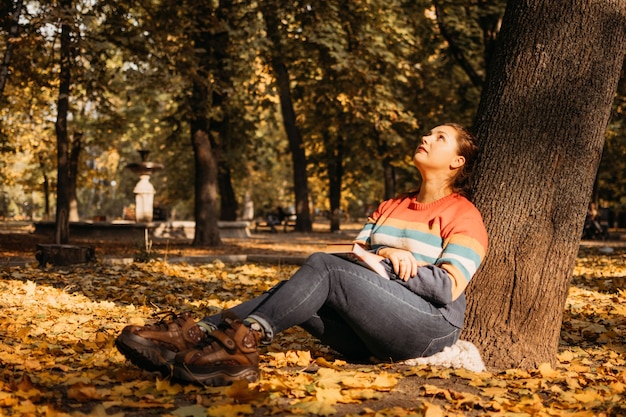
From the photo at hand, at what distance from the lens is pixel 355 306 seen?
12.0ft

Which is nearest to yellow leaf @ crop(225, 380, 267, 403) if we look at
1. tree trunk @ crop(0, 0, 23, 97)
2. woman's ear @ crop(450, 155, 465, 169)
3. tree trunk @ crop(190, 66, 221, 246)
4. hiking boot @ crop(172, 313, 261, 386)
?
hiking boot @ crop(172, 313, 261, 386)

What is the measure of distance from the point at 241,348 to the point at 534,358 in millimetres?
1880

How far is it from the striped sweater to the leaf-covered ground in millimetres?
509

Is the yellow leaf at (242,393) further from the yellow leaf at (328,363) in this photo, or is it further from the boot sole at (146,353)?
the yellow leaf at (328,363)

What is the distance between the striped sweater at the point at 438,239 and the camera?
3666 millimetres

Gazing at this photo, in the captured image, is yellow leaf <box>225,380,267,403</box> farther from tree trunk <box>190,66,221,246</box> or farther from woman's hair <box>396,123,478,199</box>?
tree trunk <box>190,66,221,246</box>

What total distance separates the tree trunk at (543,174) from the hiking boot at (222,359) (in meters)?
1.58

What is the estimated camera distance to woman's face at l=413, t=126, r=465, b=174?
409 cm

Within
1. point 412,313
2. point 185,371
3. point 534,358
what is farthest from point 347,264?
point 534,358

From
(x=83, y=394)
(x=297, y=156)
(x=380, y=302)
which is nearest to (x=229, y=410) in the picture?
(x=83, y=394)

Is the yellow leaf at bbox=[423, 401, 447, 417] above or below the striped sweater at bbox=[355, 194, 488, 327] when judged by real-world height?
below

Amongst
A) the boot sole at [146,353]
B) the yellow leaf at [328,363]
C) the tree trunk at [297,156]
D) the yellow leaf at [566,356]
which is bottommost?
the yellow leaf at [566,356]

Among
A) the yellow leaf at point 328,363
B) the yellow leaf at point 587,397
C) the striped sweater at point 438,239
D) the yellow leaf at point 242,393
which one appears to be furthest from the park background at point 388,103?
the yellow leaf at point 242,393

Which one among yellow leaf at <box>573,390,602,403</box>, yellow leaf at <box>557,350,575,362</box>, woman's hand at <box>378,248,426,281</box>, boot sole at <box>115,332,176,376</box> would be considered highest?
woman's hand at <box>378,248,426,281</box>
